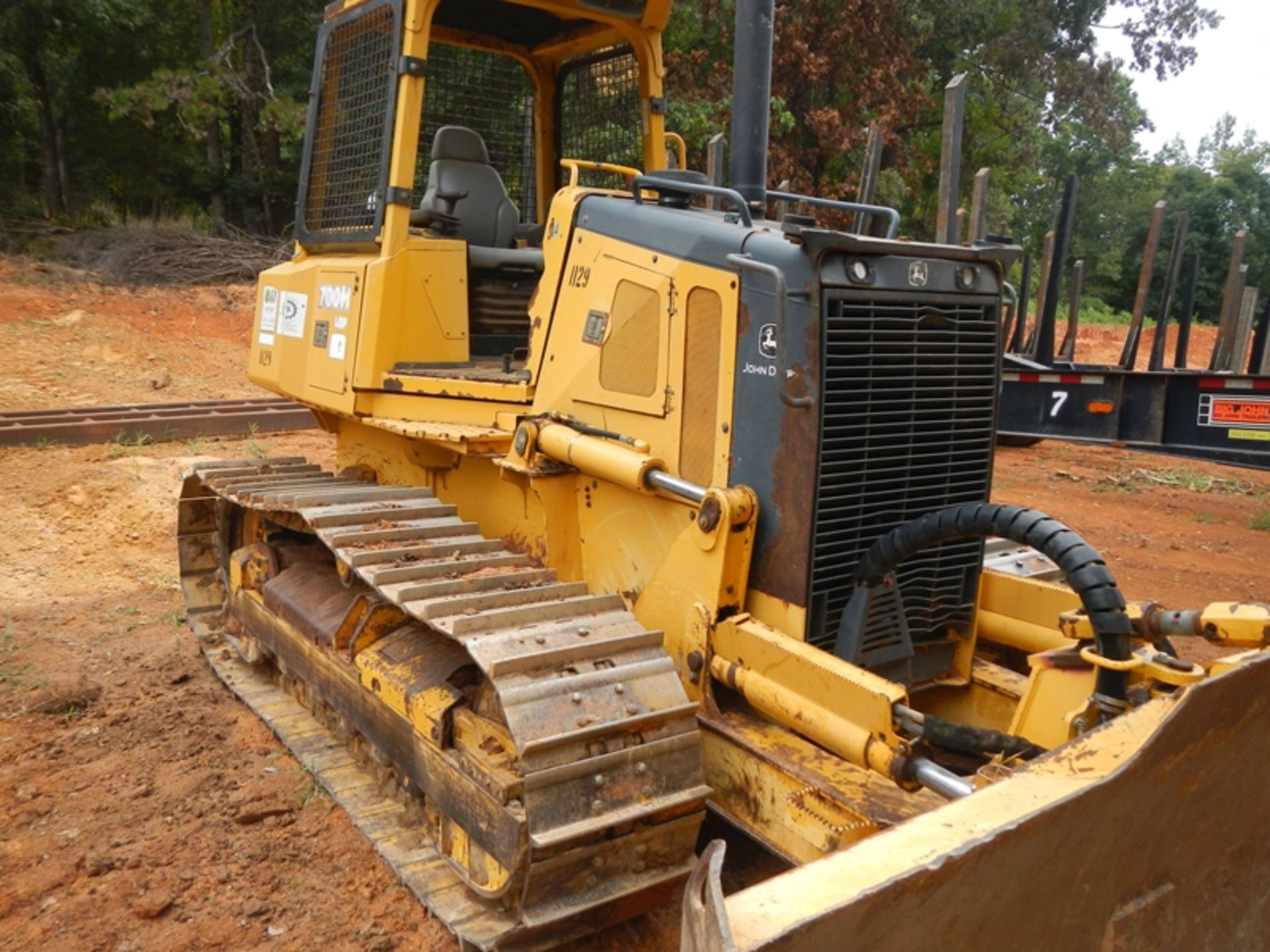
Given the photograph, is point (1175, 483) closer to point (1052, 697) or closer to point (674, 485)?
point (1052, 697)

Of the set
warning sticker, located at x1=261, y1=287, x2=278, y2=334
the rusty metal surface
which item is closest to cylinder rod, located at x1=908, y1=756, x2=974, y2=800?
warning sticker, located at x1=261, y1=287, x2=278, y2=334

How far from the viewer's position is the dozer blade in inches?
68.4

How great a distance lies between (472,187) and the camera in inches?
191

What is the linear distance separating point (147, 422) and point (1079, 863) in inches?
367

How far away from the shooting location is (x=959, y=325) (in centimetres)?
335

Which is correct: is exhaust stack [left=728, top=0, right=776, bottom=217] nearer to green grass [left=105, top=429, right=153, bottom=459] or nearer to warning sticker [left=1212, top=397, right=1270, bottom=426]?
warning sticker [left=1212, top=397, right=1270, bottom=426]

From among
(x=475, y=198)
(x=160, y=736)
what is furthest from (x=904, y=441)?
(x=160, y=736)

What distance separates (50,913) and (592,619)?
1908 mm

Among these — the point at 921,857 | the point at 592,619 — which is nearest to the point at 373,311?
the point at 592,619

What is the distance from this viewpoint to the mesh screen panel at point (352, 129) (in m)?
4.33

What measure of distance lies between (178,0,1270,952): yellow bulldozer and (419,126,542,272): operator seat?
1.3 inches

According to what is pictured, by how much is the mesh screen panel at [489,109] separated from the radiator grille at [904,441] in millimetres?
2698

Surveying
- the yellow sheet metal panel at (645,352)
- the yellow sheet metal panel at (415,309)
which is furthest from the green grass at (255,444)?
the yellow sheet metal panel at (645,352)

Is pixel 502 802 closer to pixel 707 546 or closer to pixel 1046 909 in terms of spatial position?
pixel 707 546
